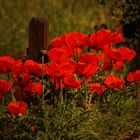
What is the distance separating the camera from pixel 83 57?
15.5 feet

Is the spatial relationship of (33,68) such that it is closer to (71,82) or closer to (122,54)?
(71,82)

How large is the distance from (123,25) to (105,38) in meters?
2.77

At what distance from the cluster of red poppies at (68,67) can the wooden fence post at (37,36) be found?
0.35m

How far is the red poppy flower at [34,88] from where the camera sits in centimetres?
459

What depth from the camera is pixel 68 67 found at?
422 cm

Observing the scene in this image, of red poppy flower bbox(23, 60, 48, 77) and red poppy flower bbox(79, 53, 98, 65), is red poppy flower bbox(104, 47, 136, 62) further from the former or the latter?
red poppy flower bbox(23, 60, 48, 77)

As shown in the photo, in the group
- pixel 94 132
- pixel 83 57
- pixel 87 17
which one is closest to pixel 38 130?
pixel 94 132

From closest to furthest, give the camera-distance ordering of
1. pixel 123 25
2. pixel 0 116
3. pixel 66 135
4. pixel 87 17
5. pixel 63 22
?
pixel 66 135 < pixel 0 116 < pixel 123 25 < pixel 63 22 < pixel 87 17

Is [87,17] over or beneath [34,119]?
over

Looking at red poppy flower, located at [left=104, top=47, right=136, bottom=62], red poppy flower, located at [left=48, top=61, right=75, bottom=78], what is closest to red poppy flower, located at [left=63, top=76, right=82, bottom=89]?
red poppy flower, located at [left=48, top=61, right=75, bottom=78]

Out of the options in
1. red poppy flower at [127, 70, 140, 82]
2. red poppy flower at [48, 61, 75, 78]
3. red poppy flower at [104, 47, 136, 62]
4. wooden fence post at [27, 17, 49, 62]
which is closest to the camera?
red poppy flower at [48, 61, 75, 78]

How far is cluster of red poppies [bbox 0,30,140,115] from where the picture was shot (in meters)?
4.33

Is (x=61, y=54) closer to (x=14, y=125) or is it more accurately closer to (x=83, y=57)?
(x=83, y=57)

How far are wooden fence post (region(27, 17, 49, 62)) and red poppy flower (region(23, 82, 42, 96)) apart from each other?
72 cm
